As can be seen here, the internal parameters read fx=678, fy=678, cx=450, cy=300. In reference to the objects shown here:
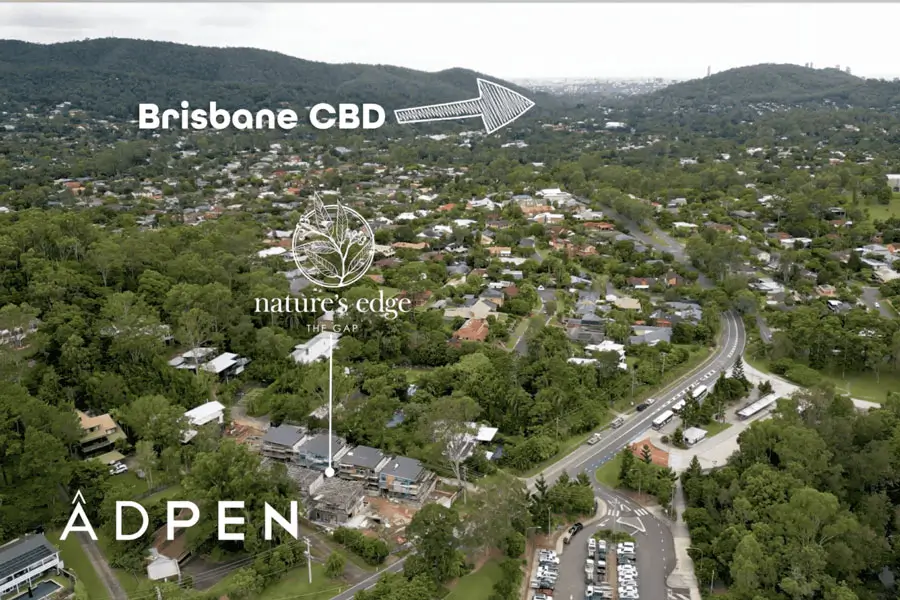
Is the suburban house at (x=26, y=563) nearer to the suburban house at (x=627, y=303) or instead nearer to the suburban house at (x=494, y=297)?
the suburban house at (x=494, y=297)

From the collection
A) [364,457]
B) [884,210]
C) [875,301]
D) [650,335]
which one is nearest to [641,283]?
[650,335]

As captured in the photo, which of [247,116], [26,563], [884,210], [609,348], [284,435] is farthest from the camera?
[884,210]

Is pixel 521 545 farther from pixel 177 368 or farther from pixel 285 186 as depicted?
pixel 285 186

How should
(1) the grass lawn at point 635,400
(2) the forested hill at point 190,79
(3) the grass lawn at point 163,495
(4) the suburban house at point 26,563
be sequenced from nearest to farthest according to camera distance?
(4) the suburban house at point 26,563
(3) the grass lawn at point 163,495
(1) the grass lawn at point 635,400
(2) the forested hill at point 190,79

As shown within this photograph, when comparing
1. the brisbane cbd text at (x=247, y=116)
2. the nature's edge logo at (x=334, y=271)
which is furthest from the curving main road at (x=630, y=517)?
the brisbane cbd text at (x=247, y=116)

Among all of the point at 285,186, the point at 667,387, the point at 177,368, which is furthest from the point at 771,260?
the point at 285,186

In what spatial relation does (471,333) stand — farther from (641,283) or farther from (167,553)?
(167,553)
